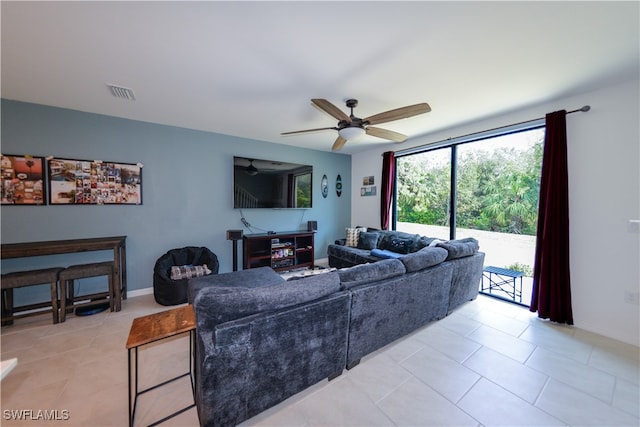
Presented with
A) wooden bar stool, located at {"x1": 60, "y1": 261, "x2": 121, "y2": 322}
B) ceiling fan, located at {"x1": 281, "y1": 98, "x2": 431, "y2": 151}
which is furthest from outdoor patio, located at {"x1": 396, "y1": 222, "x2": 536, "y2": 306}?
wooden bar stool, located at {"x1": 60, "y1": 261, "x2": 121, "y2": 322}

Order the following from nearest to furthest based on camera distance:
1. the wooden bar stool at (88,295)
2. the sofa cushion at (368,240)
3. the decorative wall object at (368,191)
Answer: the wooden bar stool at (88,295) < the sofa cushion at (368,240) < the decorative wall object at (368,191)

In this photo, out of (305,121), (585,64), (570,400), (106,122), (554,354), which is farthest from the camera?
(305,121)

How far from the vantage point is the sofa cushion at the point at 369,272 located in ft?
6.28

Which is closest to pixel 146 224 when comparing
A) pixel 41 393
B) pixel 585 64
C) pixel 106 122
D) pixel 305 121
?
pixel 106 122

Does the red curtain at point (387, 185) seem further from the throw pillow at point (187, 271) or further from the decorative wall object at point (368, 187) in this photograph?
the throw pillow at point (187, 271)

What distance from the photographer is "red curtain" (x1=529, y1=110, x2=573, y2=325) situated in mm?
2672

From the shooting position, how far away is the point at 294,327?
5.14ft

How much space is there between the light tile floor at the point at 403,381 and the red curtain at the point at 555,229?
28 centimetres

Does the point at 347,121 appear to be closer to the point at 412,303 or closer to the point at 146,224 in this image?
the point at 412,303

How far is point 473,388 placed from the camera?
177 cm

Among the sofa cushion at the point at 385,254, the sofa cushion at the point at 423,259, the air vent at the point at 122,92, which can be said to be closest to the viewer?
the sofa cushion at the point at 423,259

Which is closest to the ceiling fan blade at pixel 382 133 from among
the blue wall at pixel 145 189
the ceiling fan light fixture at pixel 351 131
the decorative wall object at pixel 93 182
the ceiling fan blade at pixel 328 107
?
the ceiling fan light fixture at pixel 351 131

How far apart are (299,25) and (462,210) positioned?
11.6ft

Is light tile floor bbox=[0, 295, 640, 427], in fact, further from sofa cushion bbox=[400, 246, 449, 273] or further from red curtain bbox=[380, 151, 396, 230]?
red curtain bbox=[380, 151, 396, 230]
